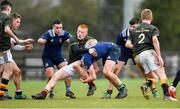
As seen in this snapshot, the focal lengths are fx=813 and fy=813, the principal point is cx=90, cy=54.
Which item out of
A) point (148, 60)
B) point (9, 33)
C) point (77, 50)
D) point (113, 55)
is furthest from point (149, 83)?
point (9, 33)

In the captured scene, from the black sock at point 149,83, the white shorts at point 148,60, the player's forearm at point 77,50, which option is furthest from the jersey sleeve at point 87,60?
the black sock at point 149,83

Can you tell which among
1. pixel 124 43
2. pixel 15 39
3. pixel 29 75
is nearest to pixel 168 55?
pixel 29 75

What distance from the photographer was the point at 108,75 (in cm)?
1864

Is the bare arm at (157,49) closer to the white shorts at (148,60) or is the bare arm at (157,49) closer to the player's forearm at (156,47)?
the player's forearm at (156,47)

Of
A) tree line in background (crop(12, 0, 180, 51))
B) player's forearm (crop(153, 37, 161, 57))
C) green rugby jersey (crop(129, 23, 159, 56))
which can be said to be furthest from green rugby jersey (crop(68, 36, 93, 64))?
tree line in background (crop(12, 0, 180, 51))

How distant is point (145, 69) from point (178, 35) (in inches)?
1850

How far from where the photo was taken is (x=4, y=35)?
18.9 meters

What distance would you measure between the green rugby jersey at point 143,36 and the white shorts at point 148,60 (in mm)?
95

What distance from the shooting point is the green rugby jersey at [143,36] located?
18.4m

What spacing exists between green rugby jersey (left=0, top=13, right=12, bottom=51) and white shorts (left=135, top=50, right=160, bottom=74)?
3036 millimetres

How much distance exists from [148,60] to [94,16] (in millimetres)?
51871

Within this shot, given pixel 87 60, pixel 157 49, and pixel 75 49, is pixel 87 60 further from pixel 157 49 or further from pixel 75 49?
pixel 157 49

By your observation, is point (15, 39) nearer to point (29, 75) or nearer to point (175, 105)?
point (175, 105)

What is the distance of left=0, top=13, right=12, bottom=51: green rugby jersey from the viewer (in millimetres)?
18594
